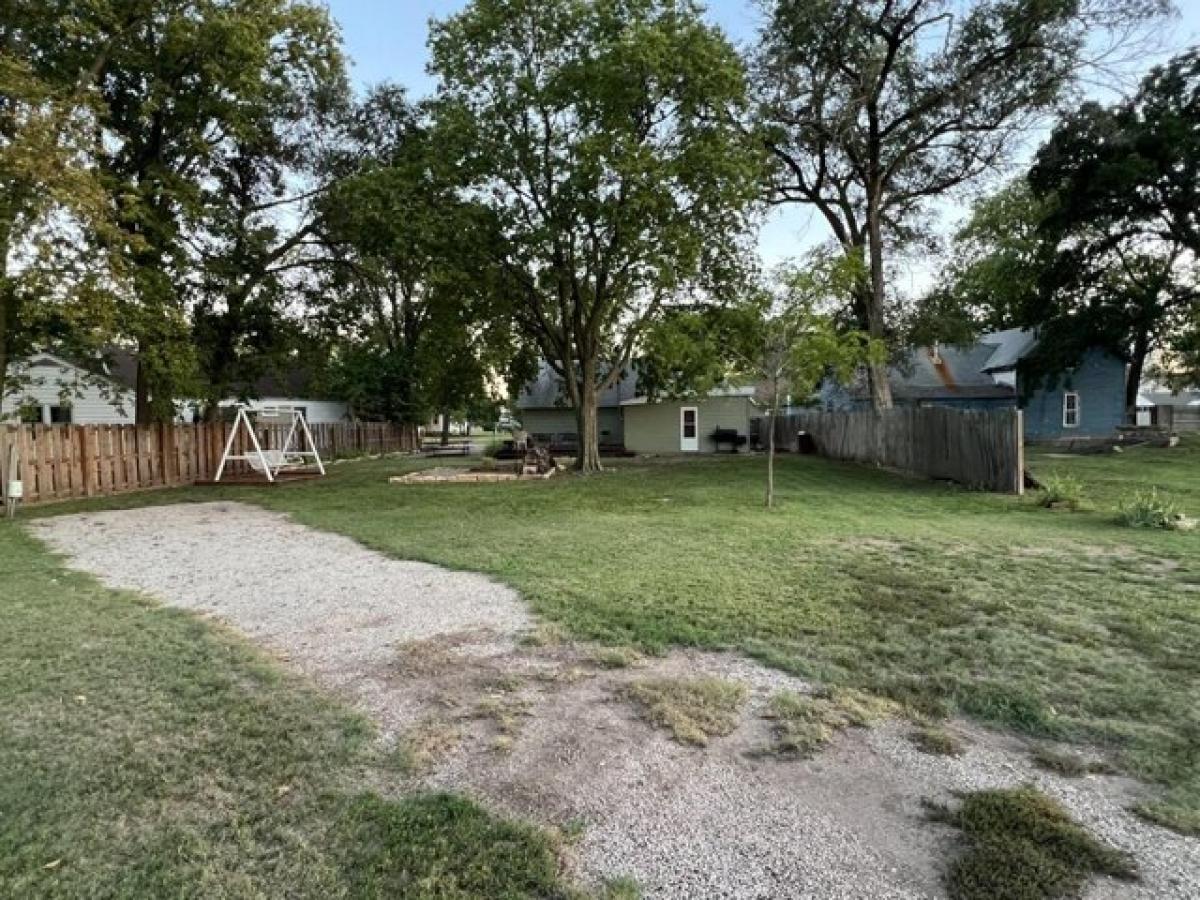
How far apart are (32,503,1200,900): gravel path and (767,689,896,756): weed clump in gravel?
83mm

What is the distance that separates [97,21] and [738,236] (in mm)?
13920

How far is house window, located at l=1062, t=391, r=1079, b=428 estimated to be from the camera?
27828 millimetres

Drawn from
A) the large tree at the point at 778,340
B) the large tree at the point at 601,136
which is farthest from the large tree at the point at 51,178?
the large tree at the point at 778,340

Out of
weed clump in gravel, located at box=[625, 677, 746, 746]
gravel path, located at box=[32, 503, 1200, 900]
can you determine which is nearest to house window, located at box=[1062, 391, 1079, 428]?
gravel path, located at box=[32, 503, 1200, 900]

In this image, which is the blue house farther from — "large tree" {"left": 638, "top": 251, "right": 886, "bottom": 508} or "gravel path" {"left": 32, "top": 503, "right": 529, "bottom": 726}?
"gravel path" {"left": 32, "top": 503, "right": 529, "bottom": 726}

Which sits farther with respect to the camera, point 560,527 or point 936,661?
point 560,527

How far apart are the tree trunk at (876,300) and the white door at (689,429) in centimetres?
770

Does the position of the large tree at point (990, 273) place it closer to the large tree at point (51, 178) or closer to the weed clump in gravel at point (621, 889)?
the large tree at point (51, 178)

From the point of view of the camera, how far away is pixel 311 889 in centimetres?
200

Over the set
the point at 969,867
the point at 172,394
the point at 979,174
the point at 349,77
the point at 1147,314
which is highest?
the point at 349,77

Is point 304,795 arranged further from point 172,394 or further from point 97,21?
point 97,21

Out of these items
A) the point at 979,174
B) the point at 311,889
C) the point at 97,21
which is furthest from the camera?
the point at 979,174

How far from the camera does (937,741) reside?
114 inches

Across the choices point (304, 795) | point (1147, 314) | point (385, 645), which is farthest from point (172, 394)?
point (1147, 314)
